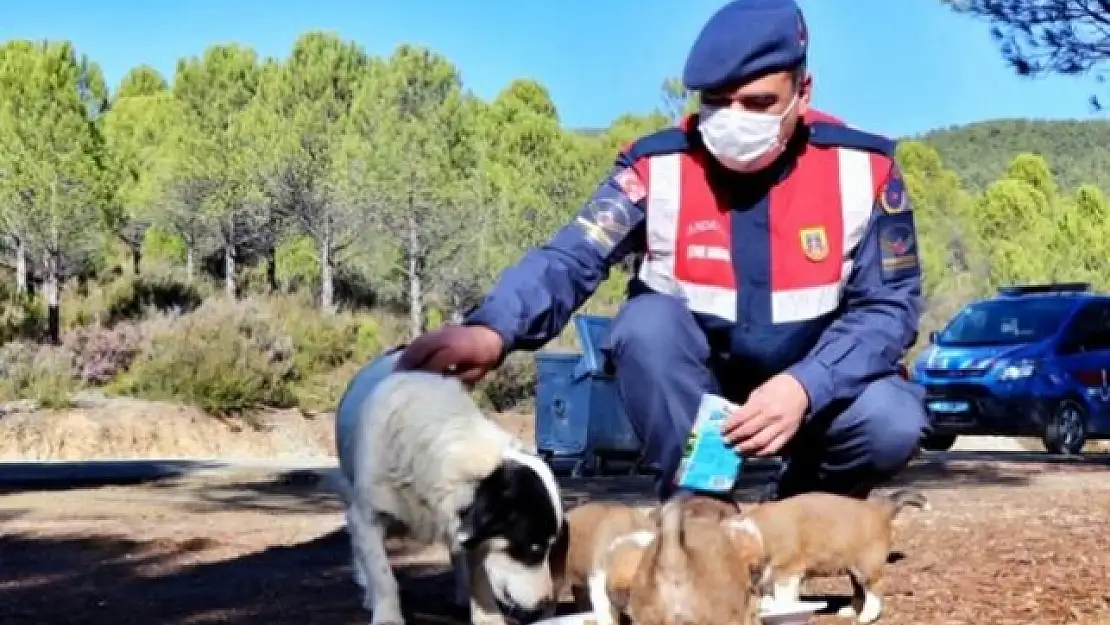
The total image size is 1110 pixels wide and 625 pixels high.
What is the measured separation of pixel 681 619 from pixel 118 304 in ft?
102

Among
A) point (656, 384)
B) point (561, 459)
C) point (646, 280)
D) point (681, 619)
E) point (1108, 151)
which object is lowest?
point (561, 459)

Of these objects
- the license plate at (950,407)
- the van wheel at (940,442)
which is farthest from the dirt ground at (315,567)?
the van wheel at (940,442)

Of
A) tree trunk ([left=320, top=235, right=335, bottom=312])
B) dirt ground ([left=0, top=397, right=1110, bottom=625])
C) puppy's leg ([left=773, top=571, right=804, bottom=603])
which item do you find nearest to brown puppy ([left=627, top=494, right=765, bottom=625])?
puppy's leg ([left=773, top=571, right=804, bottom=603])

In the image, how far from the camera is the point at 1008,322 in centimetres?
1908

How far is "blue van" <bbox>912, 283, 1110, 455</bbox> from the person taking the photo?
1848 cm

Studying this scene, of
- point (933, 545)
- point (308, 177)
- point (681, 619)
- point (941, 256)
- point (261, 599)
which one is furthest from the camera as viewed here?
point (941, 256)

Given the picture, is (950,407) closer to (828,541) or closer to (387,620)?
(387,620)

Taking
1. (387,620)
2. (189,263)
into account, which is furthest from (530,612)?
(189,263)

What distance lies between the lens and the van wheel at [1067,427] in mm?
18766

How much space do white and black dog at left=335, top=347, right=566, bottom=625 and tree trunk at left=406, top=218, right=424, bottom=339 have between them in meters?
28.2

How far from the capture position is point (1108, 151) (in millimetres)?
82125

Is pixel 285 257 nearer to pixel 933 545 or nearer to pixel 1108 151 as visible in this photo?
pixel 933 545

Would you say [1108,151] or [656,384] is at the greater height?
[1108,151]

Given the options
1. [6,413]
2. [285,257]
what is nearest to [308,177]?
[285,257]
